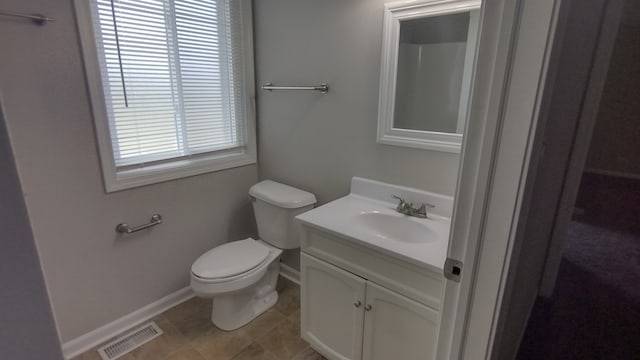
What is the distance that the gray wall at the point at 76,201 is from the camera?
1.41m

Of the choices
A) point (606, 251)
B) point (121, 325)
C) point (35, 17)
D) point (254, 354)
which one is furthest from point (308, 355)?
point (606, 251)

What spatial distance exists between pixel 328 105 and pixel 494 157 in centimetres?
133

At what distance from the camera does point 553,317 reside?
6.34 feet

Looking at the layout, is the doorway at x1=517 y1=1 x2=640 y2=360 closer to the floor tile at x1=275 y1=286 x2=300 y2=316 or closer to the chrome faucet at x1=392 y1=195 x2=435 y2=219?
the chrome faucet at x1=392 y1=195 x2=435 y2=219

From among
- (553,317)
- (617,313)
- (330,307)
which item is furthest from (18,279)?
(617,313)

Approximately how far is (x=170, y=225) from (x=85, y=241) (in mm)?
455

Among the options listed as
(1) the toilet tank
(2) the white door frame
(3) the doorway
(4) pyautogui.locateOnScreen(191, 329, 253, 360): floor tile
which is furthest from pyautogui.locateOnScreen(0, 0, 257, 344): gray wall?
(3) the doorway

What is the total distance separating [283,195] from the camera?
2041 mm

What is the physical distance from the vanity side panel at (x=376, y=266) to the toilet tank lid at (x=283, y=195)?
0.42 m

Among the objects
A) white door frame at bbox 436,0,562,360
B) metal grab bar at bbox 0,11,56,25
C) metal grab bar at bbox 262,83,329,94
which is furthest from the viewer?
metal grab bar at bbox 262,83,329,94

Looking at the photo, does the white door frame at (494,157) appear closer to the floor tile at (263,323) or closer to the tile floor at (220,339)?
the tile floor at (220,339)

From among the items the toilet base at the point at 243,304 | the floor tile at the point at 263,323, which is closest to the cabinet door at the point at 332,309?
the floor tile at the point at 263,323

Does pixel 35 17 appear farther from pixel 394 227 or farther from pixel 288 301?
pixel 288 301

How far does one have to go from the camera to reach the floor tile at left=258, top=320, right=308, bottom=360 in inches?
69.7
